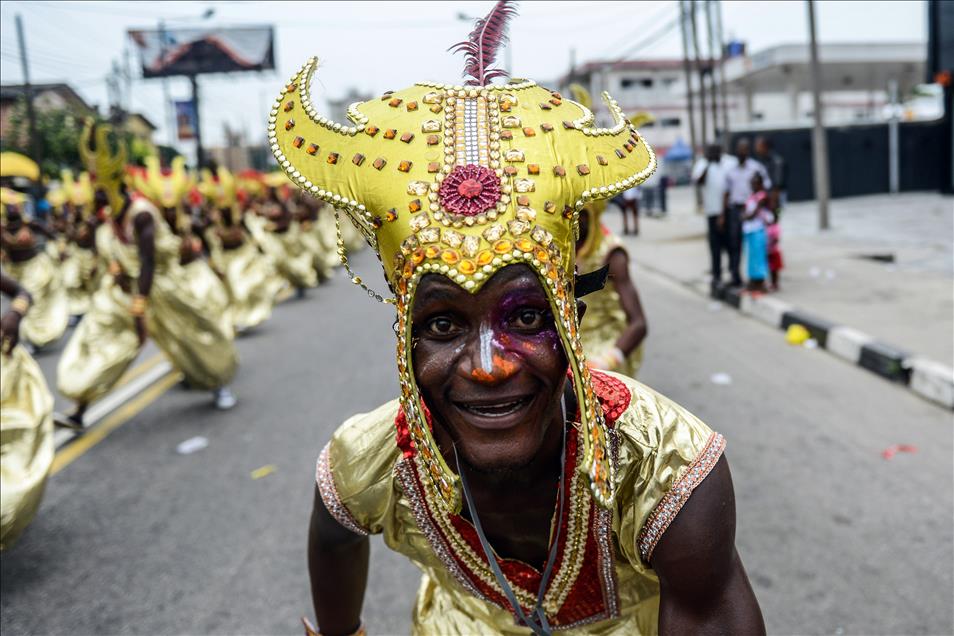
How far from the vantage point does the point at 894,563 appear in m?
3.31

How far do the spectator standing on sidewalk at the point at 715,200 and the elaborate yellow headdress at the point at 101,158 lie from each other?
646cm

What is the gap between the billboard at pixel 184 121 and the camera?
124 feet

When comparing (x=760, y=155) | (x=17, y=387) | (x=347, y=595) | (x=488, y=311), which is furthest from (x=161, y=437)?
(x=760, y=155)

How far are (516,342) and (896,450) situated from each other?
4.03 metres

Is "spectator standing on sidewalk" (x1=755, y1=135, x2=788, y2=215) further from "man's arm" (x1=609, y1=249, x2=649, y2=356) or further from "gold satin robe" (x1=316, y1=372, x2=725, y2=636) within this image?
"gold satin robe" (x1=316, y1=372, x2=725, y2=636)

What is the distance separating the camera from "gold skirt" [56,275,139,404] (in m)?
5.82

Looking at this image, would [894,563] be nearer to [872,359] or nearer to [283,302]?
[872,359]

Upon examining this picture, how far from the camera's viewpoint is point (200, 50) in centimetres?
3753

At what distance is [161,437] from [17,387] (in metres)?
1.87

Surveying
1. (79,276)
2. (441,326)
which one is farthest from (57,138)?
(441,326)

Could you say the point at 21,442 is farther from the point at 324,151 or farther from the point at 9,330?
the point at 324,151

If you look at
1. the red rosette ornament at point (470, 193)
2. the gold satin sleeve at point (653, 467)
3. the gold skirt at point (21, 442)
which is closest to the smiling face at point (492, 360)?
the red rosette ornament at point (470, 193)

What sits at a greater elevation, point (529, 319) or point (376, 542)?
point (529, 319)

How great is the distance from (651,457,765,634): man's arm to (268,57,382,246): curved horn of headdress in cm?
73
